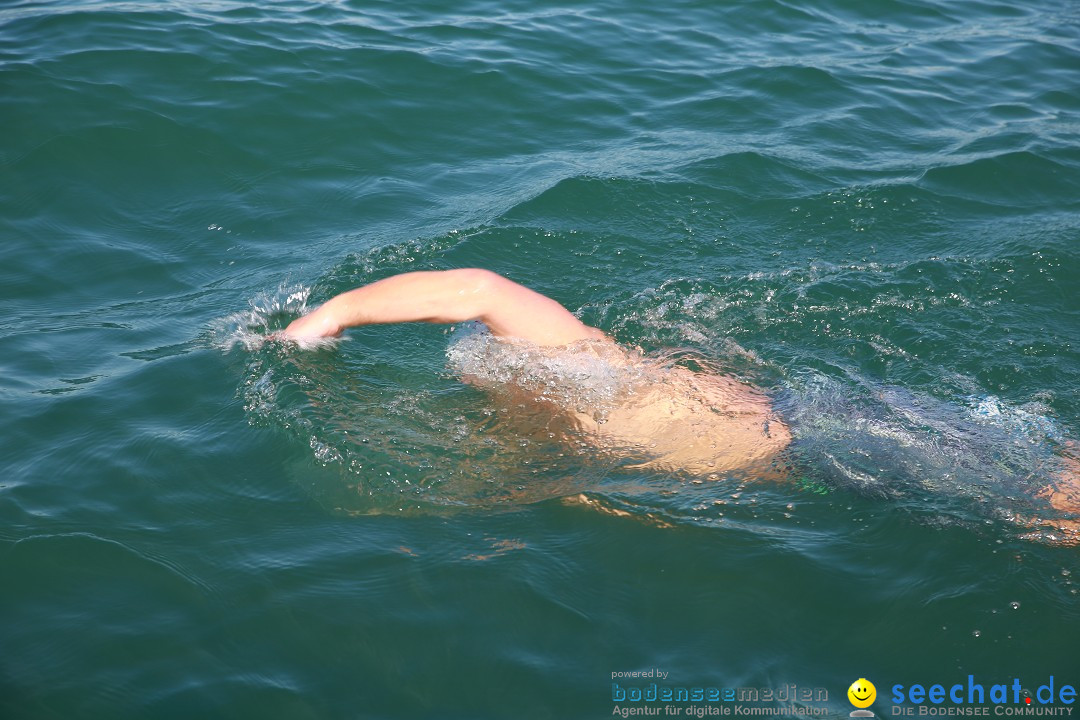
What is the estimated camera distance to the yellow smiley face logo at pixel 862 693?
10.9 feet

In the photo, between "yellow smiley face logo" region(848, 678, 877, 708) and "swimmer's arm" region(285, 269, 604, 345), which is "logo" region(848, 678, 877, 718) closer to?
"yellow smiley face logo" region(848, 678, 877, 708)

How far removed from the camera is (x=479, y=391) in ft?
15.4

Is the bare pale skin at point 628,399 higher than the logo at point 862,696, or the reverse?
the bare pale skin at point 628,399

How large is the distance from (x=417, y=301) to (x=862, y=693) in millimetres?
2502

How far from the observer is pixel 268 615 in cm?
354

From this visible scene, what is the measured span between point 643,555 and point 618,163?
4.37 meters

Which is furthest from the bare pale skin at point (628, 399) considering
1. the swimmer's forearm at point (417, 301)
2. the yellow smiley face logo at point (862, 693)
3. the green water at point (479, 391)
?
the yellow smiley face logo at point (862, 693)

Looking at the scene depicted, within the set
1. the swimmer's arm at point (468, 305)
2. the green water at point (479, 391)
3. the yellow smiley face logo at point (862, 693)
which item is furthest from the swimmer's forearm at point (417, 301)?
the yellow smiley face logo at point (862, 693)

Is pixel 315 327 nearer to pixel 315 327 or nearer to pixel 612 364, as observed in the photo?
pixel 315 327

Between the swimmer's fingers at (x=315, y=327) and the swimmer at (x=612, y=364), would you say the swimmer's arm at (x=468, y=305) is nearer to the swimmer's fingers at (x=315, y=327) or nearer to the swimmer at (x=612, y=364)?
the swimmer at (x=612, y=364)

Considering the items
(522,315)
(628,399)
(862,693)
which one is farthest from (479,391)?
(862,693)

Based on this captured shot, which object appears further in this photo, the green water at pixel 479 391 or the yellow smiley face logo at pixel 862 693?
the green water at pixel 479 391

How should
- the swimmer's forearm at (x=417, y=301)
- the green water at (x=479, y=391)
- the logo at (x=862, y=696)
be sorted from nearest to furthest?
the logo at (x=862, y=696) → the green water at (x=479, y=391) → the swimmer's forearm at (x=417, y=301)

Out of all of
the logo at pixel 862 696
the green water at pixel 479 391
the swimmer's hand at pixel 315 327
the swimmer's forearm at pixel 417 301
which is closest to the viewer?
the logo at pixel 862 696
